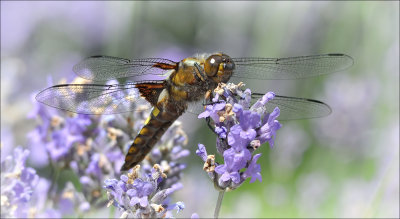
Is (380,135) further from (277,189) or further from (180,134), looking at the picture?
(180,134)

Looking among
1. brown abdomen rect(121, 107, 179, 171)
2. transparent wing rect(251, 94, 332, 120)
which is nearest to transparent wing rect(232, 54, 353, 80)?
transparent wing rect(251, 94, 332, 120)

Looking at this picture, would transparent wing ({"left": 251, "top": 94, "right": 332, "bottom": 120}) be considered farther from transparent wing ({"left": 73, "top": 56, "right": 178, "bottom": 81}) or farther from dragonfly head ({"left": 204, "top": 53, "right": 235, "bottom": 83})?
transparent wing ({"left": 73, "top": 56, "right": 178, "bottom": 81})

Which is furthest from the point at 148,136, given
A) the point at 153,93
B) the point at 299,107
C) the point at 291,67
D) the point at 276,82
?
the point at 276,82

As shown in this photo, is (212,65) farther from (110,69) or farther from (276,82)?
(276,82)

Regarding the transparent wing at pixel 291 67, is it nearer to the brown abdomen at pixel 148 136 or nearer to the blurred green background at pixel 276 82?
the brown abdomen at pixel 148 136

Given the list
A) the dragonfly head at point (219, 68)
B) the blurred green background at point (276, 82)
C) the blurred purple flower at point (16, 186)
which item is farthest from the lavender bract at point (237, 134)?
the blurred green background at point (276, 82)

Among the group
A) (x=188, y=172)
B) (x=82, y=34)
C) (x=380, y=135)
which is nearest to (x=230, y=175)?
(x=188, y=172)
